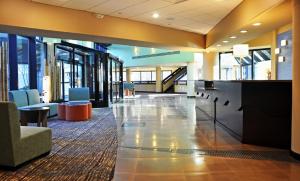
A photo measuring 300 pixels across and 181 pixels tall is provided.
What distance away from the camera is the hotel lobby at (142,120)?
3779mm

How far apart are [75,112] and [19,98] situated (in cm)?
154

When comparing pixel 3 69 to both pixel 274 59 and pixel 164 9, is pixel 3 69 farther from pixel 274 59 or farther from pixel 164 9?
pixel 274 59

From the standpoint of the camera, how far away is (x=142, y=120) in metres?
8.38

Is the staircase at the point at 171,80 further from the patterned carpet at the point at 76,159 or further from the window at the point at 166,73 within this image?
the patterned carpet at the point at 76,159

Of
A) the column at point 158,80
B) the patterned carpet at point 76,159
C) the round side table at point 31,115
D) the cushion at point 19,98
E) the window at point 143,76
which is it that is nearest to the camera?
the patterned carpet at point 76,159

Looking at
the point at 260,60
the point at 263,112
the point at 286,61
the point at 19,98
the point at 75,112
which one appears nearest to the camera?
the point at 263,112

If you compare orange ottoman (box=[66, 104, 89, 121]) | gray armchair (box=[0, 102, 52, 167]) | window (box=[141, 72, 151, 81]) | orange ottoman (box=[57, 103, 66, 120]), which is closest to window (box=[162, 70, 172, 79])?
window (box=[141, 72, 151, 81])

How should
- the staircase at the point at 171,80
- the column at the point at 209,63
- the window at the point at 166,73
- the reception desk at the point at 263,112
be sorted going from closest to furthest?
1. the reception desk at the point at 263,112
2. the column at the point at 209,63
3. the staircase at the point at 171,80
4. the window at the point at 166,73

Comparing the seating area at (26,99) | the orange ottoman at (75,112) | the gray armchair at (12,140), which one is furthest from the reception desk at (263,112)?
the seating area at (26,99)

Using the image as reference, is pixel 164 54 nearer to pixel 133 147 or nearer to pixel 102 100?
pixel 102 100

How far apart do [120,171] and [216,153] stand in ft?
5.74

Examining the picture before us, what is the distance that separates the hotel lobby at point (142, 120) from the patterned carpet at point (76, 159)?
18 mm

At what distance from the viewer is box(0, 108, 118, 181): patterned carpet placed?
3531mm

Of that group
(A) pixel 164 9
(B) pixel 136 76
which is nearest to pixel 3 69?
(A) pixel 164 9
